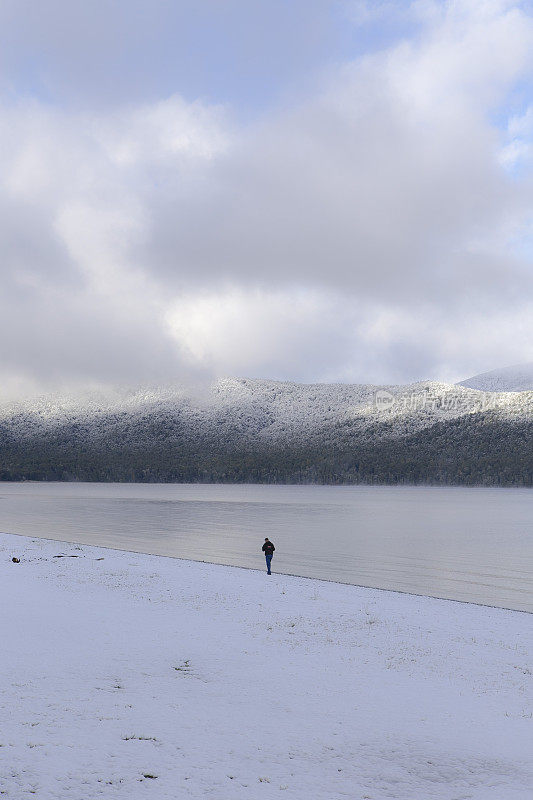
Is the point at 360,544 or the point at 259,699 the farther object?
the point at 360,544

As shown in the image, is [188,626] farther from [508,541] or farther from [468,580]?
[508,541]

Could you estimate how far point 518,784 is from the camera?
868 cm

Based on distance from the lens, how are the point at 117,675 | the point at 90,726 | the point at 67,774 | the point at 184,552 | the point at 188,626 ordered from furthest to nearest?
the point at 184,552
the point at 188,626
the point at 117,675
the point at 90,726
the point at 67,774

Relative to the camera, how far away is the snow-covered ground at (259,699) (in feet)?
28.1

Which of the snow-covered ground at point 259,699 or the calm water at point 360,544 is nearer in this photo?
the snow-covered ground at point 259,699

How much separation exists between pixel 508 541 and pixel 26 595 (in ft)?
140

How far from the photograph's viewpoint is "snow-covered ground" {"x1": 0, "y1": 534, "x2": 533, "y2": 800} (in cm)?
855

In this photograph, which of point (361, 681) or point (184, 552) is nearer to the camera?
point (361, 681)

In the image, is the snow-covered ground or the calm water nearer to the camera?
the snow-covered ground

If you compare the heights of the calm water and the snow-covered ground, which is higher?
the snow-covered ground

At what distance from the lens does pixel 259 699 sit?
11.6 metres

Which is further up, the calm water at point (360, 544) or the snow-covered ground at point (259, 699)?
the snow-covered ground at point (259, 699)

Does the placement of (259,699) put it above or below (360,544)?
above

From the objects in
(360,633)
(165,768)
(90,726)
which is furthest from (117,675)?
(360,633)
